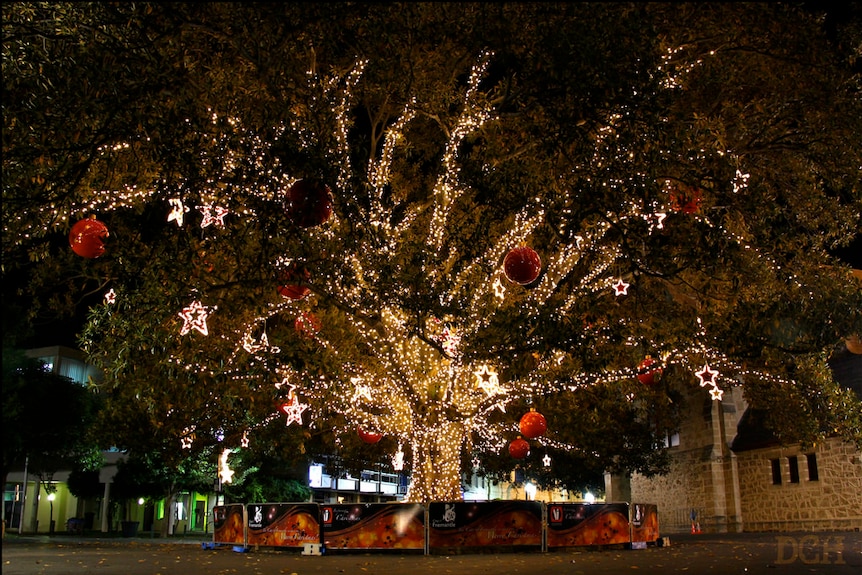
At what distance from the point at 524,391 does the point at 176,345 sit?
329 inches

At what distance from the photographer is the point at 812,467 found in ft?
84.3

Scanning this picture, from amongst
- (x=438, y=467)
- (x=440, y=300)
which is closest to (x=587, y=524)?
(x=438, y=467)

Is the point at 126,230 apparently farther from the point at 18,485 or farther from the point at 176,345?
the point at 18,485

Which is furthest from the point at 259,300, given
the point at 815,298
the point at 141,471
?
the point at 141,471

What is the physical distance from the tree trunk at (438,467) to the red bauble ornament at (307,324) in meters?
3.34

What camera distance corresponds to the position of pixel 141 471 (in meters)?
31.1

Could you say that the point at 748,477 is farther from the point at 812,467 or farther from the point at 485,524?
the point at 485,524

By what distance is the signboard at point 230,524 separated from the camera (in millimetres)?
18656

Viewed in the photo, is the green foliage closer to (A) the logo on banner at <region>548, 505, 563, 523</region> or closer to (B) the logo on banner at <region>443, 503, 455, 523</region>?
(B) the logo on banner at <region>443, 503, 455, 523</region>

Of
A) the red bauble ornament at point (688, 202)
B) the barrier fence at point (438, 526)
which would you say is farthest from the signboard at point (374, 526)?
the red bauble ornament at point (688, 202)

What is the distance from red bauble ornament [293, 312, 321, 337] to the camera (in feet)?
48.0

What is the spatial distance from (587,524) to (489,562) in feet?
15.2

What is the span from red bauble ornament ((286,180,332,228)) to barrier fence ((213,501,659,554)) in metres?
→ 9.79

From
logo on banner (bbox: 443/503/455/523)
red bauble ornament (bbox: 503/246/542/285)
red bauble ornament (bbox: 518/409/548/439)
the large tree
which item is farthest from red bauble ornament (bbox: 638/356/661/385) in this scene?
red bauble ornament (bbox: 503/246/542/285)
